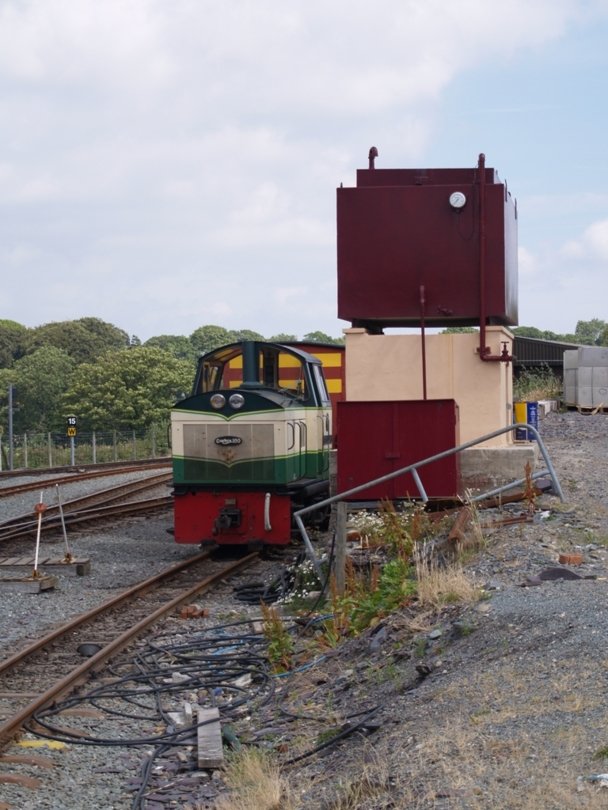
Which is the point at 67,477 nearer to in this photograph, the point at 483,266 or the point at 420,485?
the point at 483,266

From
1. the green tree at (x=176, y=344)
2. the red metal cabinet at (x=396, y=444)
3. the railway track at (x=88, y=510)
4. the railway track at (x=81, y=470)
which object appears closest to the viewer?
the red metal cabinet at (x=396, y=444)

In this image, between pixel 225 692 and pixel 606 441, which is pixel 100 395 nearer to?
pixel 606 441

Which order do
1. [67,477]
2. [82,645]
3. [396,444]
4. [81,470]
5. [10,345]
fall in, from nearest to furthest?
[82,645] → [396,444] → [67,477] → [81,470] → [10,345]

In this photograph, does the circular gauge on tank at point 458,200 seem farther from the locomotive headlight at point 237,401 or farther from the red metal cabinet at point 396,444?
the locomotive headlight at point 237,401

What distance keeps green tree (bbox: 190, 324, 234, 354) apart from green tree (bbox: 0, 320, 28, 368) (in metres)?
17.4

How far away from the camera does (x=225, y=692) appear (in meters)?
8.20

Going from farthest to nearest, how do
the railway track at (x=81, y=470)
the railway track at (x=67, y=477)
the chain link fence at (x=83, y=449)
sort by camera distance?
the chain link fence at (x=83, y=449) → the railway track at (x=81, y=470) → the railway track at (x=67, y=477)

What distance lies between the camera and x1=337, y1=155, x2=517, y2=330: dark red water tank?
1555 centimetres

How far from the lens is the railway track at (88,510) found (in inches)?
688

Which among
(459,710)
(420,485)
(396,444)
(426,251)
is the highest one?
(426,251)

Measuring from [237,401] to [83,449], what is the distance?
35.5 m

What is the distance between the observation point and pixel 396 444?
13.1 m

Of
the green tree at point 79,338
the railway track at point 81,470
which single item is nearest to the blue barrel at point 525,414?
the railway track at point 81,470

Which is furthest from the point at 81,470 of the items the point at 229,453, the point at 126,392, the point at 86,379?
the point at 86,379
